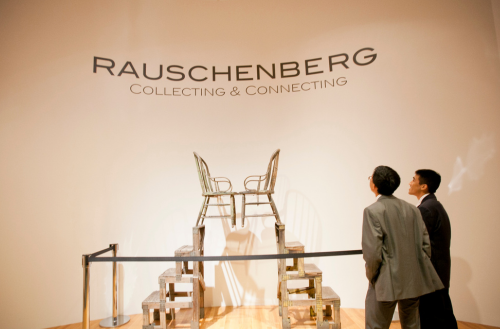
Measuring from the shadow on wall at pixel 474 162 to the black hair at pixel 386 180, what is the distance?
192 cm

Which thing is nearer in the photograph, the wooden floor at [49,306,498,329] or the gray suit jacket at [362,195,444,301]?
the gray suit jacket at [362,195,444,301]

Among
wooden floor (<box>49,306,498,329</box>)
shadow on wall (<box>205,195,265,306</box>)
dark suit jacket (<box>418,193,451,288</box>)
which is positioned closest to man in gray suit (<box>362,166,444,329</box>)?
dark suit jacket (<box>418,193,451,288</box>)

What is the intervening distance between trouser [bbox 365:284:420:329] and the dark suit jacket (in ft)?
1.72

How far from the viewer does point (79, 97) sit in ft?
11.3

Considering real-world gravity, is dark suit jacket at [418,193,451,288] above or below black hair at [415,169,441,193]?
below

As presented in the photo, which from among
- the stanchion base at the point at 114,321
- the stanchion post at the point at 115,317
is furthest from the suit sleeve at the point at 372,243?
the stanchion base at the point at 114,321

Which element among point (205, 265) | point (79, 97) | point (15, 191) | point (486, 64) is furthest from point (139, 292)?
point (486, 64)

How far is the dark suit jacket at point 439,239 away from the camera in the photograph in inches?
83.6

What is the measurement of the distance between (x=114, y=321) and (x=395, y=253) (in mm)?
2855

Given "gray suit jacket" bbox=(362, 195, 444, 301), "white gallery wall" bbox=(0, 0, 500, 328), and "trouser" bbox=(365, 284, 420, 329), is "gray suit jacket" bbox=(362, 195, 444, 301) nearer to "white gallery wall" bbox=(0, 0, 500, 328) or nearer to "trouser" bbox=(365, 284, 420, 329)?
"trouser" bbox=(365, 284, 420, 329)

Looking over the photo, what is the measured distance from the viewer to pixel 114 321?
3080mm

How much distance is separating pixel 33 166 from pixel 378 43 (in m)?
4.17

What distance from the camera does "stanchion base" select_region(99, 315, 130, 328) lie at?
3034 millimetres

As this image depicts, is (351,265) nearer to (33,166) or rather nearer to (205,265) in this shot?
(205,265)
